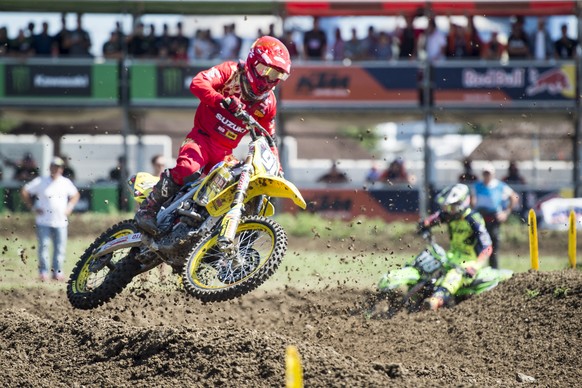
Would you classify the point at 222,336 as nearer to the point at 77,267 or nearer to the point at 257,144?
the point at 257,144

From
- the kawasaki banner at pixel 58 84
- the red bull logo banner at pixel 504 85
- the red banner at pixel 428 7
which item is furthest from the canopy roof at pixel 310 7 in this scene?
the kawasaki banner at pixel 58 84

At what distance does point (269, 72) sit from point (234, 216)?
4.40 ft

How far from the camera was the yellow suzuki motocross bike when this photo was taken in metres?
7.84

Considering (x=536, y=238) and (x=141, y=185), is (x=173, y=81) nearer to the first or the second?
(x=536, y=238)

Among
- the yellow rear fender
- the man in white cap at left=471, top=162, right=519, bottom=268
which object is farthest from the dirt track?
the man in white cap at left=471, top=162, right=519, bottom=268

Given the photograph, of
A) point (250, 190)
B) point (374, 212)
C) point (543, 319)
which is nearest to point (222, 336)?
point (250, 190)

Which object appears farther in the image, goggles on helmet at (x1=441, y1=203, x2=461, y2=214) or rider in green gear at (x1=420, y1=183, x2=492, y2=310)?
goggles on helmet at (x1=441, y1=203, x2=461, y2=214)

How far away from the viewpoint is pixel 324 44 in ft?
72.2

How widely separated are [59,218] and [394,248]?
24.3 feet

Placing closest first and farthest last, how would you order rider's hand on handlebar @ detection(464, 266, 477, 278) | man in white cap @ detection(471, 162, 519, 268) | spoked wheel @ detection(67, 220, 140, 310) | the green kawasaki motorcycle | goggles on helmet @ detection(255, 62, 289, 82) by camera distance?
goggles on helmet @ detection(255, 62, 289, 82)
spoked wheel @ detection(67, 220, 140, 310)
the green kawasaki motorcycle
rider's hand on handlebar @ detection(464, 266, 477, 278)
man in white cap @ detection(471, 162, 519, 268)

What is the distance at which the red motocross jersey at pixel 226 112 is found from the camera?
27.6 ft

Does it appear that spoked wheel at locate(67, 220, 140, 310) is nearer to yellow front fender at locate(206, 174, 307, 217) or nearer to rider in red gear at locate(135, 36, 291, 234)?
rider in red gear at locate(135, 36, 291, 234)

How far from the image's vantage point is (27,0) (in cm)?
2212

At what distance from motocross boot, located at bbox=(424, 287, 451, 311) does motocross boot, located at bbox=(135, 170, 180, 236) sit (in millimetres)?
4035
